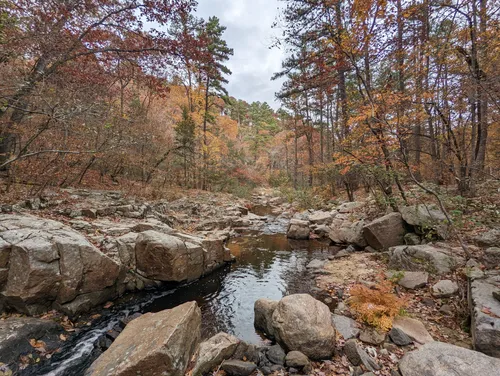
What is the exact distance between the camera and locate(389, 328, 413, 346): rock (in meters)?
3.46

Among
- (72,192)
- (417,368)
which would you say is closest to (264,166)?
(72,192)

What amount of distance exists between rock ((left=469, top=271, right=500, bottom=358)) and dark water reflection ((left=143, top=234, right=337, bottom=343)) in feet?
9.69

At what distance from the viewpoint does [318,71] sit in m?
12.7

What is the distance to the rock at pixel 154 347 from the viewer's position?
8.73 feet

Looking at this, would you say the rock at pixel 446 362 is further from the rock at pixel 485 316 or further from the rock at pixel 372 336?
the rock at pixel 372 336

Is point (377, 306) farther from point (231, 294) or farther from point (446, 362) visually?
point (231, 294)

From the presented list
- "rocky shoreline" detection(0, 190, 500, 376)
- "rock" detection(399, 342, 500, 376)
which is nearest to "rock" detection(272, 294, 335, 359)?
"rocky shoreline" detection(0, 190, 500, 376)

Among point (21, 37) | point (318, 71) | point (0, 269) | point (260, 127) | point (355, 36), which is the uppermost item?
point (260, 127)

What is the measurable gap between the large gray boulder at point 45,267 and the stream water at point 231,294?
738mm

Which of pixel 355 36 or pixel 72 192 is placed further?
pixel 72 192

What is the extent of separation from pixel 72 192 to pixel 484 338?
12.1 meters

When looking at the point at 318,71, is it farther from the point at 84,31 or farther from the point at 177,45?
the point at 84,31

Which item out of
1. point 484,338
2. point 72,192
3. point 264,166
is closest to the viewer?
point 484,338

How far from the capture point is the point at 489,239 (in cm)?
516
